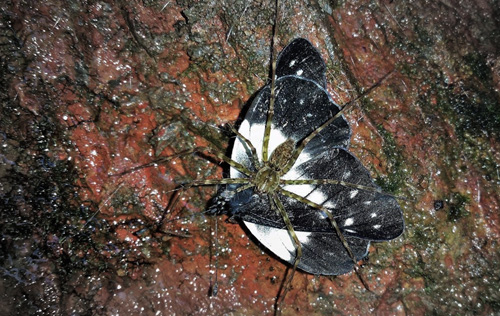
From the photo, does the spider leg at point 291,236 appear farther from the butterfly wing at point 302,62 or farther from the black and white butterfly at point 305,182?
the butterfly wing at point 302,62

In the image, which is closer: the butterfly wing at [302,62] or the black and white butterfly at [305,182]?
the black and white butterfly at [305,182]

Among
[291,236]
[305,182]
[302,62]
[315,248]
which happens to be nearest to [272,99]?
[302,62]

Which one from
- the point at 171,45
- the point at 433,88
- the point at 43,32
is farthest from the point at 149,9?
the point at 433,88

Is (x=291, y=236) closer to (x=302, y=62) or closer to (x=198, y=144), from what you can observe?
(x=198, y=144)

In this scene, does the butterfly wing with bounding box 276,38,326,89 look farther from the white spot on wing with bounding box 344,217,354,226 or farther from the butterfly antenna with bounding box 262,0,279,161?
the white spot on wing with bounding box 344,217,354,226

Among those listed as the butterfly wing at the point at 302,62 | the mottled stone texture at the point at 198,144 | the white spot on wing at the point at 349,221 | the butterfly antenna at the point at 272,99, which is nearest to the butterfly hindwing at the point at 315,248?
the white spot on wing at the point at 349,221

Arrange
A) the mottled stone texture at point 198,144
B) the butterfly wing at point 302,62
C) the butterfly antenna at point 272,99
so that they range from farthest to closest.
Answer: the butterfly wing at point 302,62 < the butterfly antenna at point 272,99 < the mottled stone texture at point 198,144

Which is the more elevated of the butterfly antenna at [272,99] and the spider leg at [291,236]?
the butterfly antenna at [272,99]

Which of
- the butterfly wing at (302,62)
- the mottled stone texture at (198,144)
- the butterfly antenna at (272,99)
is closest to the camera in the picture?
the mottled stone texture at (198,144)

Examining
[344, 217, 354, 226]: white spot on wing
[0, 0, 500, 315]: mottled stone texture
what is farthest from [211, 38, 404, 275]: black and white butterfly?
[0, 0, 500, 315]: mottled stone texture
